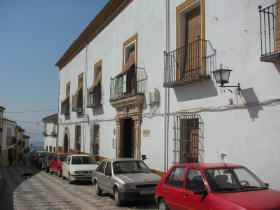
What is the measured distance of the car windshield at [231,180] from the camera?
5.34 m

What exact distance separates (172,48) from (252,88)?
12.9ft

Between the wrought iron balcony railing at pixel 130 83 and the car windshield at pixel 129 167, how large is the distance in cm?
340

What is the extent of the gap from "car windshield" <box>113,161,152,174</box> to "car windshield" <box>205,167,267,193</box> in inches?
154

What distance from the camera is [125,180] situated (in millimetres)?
8320

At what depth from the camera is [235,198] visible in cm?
486

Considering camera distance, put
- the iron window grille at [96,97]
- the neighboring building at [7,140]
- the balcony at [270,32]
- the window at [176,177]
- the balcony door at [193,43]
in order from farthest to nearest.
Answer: the neighboring building at [7,140], the iron window grille at [96,97], the balcony door at [193,43], the balcony at [270,32], the window at [176,177]

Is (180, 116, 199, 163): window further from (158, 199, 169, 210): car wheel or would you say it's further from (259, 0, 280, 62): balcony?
(259, 0, 280, 62): balcony

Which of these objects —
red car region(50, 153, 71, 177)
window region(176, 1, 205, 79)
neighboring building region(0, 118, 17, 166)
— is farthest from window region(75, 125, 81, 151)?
neighboring building region(0, 118, 17, 166)

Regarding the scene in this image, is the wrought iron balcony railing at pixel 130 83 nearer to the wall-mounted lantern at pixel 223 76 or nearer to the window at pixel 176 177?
the wall-mounted lantern at pixel 223 76

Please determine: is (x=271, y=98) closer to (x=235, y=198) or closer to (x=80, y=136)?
(x=235, y=198)

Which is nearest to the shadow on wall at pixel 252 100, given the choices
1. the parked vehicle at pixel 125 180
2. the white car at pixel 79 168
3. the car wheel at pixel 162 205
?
the car wheel at pixel 162 205

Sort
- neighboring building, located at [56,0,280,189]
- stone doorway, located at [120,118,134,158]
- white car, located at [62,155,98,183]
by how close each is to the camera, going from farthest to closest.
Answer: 1. stone doorway, located at [120,118,134,158]
2. white car, located at [62,155,98,183]
3. neighboring building, located at [56,0,280,189]

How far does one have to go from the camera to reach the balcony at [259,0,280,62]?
6.37 m

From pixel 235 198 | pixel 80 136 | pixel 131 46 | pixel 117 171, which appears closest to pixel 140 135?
pixel 117 171
